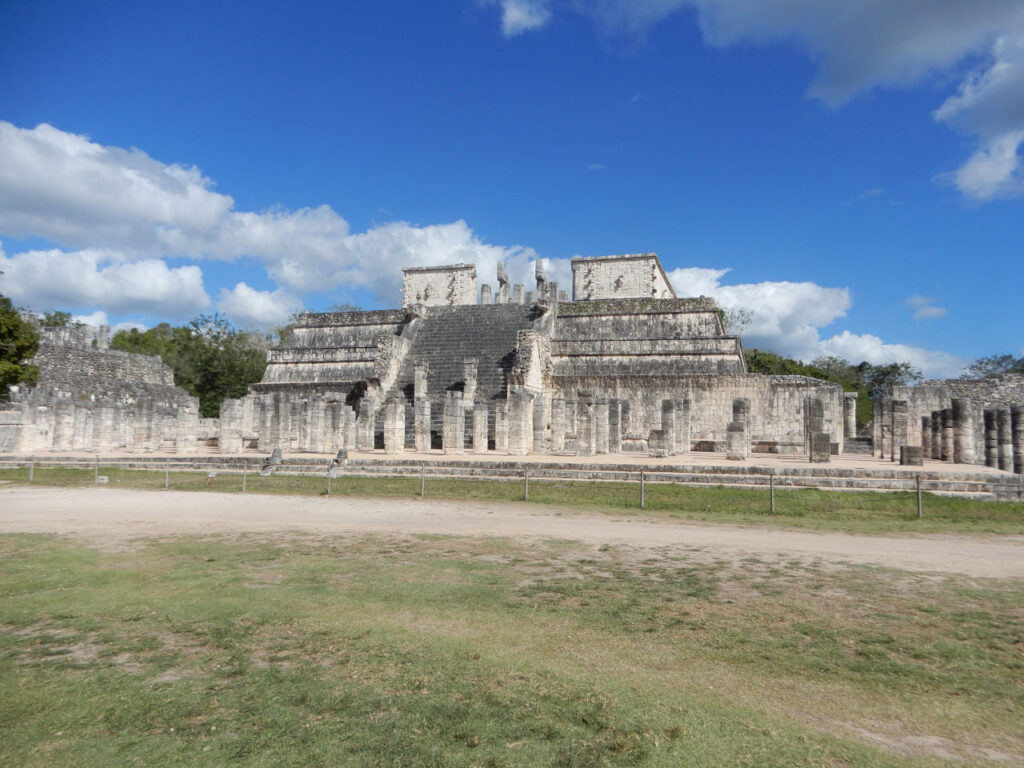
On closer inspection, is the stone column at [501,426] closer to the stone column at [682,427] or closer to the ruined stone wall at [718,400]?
the ruined stone wall at [718,400]

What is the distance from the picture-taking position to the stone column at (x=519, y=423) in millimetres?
19297

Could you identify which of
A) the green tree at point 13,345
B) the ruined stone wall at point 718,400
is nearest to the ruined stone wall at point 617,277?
the ruined stone wall at point 718,400

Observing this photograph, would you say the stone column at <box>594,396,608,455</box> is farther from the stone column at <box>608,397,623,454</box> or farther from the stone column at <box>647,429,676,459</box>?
the stone column at <box>647,429,676,459</box>

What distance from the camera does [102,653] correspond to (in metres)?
3.99

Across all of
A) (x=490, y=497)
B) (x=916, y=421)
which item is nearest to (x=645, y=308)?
(x=916, y=421)

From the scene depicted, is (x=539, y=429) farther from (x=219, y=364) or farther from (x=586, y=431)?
(x=219, y=364)

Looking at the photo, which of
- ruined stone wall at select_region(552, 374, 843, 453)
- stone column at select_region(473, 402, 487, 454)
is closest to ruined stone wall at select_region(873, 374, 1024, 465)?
ruined stone wall at select_region(552, 374, 843, 453)

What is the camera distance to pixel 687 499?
40.7 feet

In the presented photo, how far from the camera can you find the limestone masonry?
19.8m

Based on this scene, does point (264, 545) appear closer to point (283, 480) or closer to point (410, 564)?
point (410, 564)

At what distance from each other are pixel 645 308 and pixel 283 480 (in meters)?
18.3

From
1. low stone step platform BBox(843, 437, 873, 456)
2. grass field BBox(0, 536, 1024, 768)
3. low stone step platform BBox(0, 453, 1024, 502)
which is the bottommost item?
grass field BBox(0, 536, 1024, 768)

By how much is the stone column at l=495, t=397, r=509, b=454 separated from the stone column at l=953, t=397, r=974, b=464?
13.1m

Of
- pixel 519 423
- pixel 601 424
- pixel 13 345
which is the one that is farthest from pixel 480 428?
pixel 13 345
